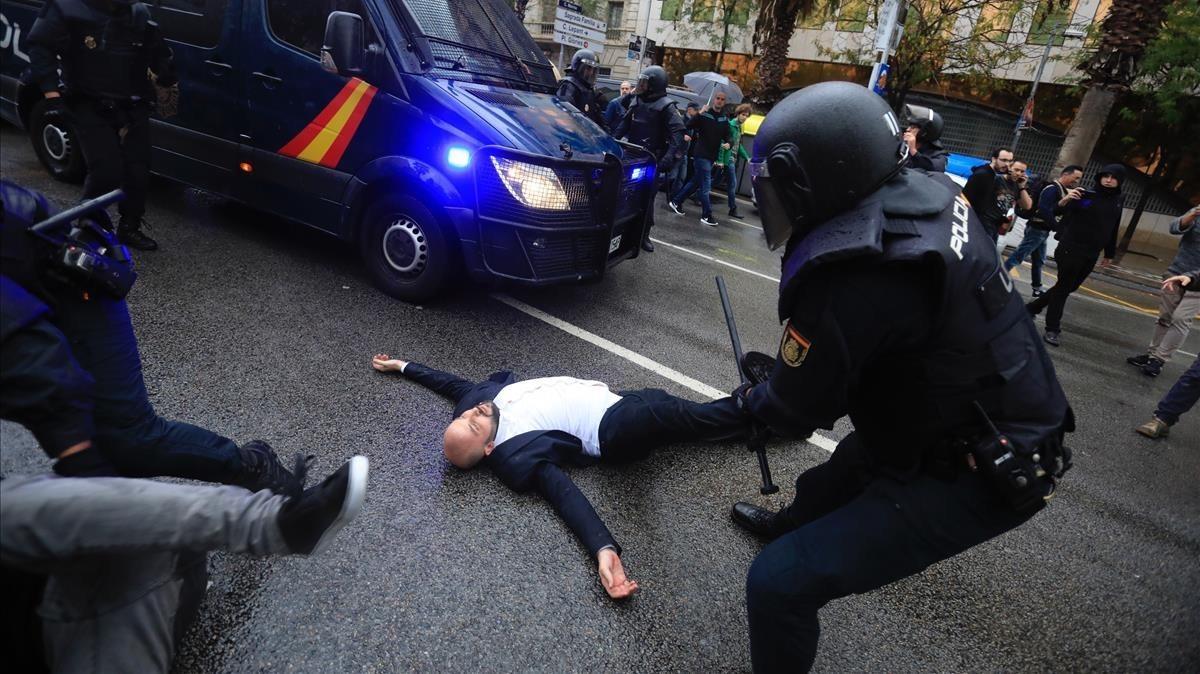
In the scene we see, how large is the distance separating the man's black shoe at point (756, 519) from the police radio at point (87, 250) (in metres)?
2.34

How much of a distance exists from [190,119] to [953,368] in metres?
5.66

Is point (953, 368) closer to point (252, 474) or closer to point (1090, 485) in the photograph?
point (252, 474)

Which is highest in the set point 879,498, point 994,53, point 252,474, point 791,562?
point 994,53

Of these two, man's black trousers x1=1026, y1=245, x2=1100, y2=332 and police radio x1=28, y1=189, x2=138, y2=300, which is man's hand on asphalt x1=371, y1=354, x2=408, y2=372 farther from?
man's black trousers x1=1026, y1=245, x2=1100, y2=332

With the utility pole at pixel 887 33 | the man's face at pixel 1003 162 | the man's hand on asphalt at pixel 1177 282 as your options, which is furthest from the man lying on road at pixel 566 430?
the utility pole at pixel 887 33

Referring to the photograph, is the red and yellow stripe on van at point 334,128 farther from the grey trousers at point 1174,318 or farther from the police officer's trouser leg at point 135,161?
the grey trousers at point 1174,318

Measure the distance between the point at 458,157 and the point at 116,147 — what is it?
8.70ft

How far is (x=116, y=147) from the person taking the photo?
4.42 meters

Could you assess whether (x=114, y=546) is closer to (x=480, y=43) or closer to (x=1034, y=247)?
(x=480, y=43)

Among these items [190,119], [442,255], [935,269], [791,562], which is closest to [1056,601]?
[791,562]

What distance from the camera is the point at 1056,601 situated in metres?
2.60

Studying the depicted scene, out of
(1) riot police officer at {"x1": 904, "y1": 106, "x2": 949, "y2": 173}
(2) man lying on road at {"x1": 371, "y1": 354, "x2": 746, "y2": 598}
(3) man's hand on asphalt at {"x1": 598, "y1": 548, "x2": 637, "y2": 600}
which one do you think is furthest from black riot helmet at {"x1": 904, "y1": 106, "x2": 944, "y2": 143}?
(3) man's hand on asphalt at {"x1": 598, "y1": 548, "x2": 637, "y2": 600}

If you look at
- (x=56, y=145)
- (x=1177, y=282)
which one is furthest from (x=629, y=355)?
(x=56, y=145)

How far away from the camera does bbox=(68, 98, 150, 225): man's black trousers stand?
4273 mm
